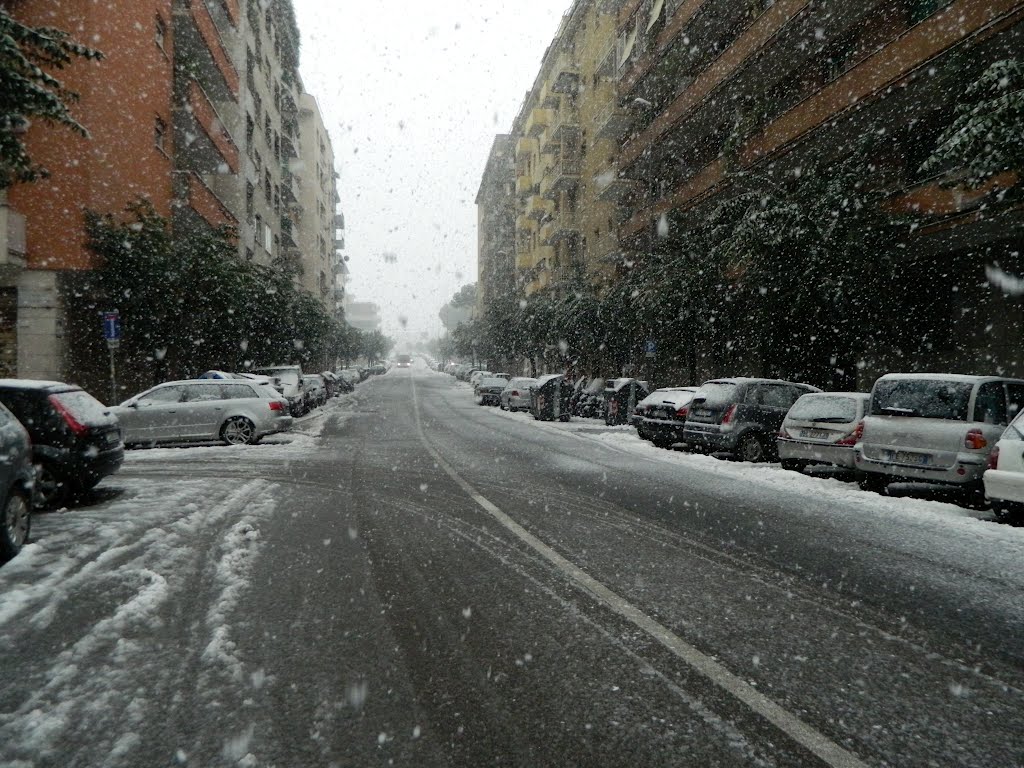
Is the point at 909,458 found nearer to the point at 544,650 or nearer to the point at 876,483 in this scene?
the point at 876,483

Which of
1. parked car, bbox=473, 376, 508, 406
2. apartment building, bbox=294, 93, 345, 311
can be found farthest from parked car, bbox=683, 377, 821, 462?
apartment building, bbox=294, 93, 345, 311

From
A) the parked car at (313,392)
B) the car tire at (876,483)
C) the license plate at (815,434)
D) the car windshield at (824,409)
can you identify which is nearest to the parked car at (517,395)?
the parked car at (313,392)

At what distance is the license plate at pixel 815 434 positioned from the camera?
1121 centimetres

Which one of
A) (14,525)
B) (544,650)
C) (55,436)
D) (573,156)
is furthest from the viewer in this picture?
(573,156)

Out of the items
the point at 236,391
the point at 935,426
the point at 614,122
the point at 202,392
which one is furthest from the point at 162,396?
the point at 614,122

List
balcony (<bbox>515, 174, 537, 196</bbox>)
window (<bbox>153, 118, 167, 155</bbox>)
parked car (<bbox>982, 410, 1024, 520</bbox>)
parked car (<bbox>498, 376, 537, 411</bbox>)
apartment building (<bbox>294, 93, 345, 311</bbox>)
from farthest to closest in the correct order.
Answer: apartment building (<bbox>294, 93, 345, 311</bbox>) → balcony (<bbox>515, 174, 537, 196</bbox>) → parked car (<bbox>498, 376, 537, 411</bbox>) → window (<bbox>153, 118, 167, 155</bbox>) → parked car (<bbox>982, 410, 1024, 520</bbox>)

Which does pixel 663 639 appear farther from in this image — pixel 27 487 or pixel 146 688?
pixel 27 487

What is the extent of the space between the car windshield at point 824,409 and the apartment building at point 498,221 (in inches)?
2306

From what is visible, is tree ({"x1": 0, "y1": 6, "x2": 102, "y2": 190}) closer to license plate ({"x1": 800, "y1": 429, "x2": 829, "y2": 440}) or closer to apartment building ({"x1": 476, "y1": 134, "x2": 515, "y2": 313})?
license plate ({"x1": 800, "y1": 429, "x2": 829, "y2": 440})

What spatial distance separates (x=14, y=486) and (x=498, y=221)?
3477 inches

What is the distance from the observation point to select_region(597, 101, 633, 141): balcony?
125 ft

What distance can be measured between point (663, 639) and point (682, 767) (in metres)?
1.34

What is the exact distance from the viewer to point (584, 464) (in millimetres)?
12602

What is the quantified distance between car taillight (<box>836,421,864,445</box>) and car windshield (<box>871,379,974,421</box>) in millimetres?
669
